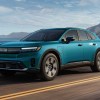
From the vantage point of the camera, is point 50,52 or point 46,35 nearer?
point 50,52

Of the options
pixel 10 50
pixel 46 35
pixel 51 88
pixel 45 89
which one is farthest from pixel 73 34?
pixel 45 89

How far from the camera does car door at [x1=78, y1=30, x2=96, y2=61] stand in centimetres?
1156

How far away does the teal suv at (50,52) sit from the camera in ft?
30.9

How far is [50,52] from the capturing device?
10.0 meters

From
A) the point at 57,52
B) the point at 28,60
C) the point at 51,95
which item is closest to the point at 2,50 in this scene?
the point at 28,60

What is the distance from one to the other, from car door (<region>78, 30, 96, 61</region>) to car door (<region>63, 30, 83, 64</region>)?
0.22 meters

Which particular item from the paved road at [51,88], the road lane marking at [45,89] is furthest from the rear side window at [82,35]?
the road lane marking at [45,89]

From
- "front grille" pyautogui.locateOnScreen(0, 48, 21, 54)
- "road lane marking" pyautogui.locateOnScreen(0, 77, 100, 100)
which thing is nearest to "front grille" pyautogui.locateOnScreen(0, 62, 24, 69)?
"front grille" pyautogui.locateOnScreen(0, 48, 21, 54)

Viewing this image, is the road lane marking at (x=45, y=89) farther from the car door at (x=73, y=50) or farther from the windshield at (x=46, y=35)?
the windshield at (x=46, y=35)

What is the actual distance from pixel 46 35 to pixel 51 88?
3014 mm

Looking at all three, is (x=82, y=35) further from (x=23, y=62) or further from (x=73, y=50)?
(x=23, y=62)

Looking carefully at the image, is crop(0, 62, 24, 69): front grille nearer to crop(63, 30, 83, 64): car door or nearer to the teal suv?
the teal suv

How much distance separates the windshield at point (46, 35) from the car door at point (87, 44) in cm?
90

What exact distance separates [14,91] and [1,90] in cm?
33
